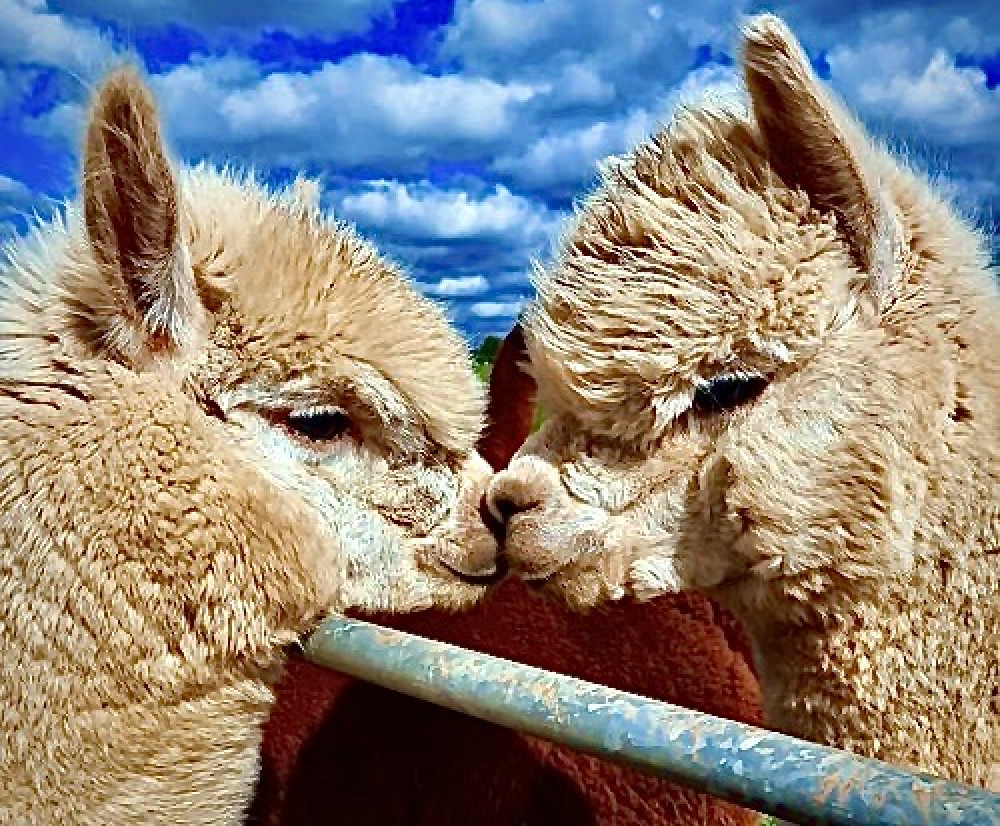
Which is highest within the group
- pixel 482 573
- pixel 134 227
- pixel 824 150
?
pixel 824 150

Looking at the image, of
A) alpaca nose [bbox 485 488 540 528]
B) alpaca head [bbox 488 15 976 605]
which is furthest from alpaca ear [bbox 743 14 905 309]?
alpaca nose [bbox 485 488 540 528]

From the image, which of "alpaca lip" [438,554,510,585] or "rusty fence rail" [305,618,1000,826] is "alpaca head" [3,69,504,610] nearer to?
"alpaca lip" [438,554,510,585]

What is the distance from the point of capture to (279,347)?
2.07 meters

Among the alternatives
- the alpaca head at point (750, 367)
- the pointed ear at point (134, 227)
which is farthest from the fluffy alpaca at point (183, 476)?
the alpaca head at point (750, 367)

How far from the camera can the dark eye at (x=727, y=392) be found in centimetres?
206

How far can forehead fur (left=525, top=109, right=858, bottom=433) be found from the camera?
2.04m

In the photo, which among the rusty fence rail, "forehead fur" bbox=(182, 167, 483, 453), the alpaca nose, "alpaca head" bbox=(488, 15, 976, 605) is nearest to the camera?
the rusty fence rail

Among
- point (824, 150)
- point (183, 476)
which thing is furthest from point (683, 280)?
point (183, 476)

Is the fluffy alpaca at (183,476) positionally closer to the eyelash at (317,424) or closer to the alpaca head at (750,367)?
the eyelash at (317,424)

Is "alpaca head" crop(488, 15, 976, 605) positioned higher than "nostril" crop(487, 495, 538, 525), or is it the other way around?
"alpaca head" crop(488, 15, 976, 605)

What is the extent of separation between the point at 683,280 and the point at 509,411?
119cm

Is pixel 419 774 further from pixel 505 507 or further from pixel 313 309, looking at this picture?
pixel 313 309

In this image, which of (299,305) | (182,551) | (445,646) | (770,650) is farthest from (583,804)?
(299,305)

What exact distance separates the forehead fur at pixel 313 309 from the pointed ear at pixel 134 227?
0.09m
